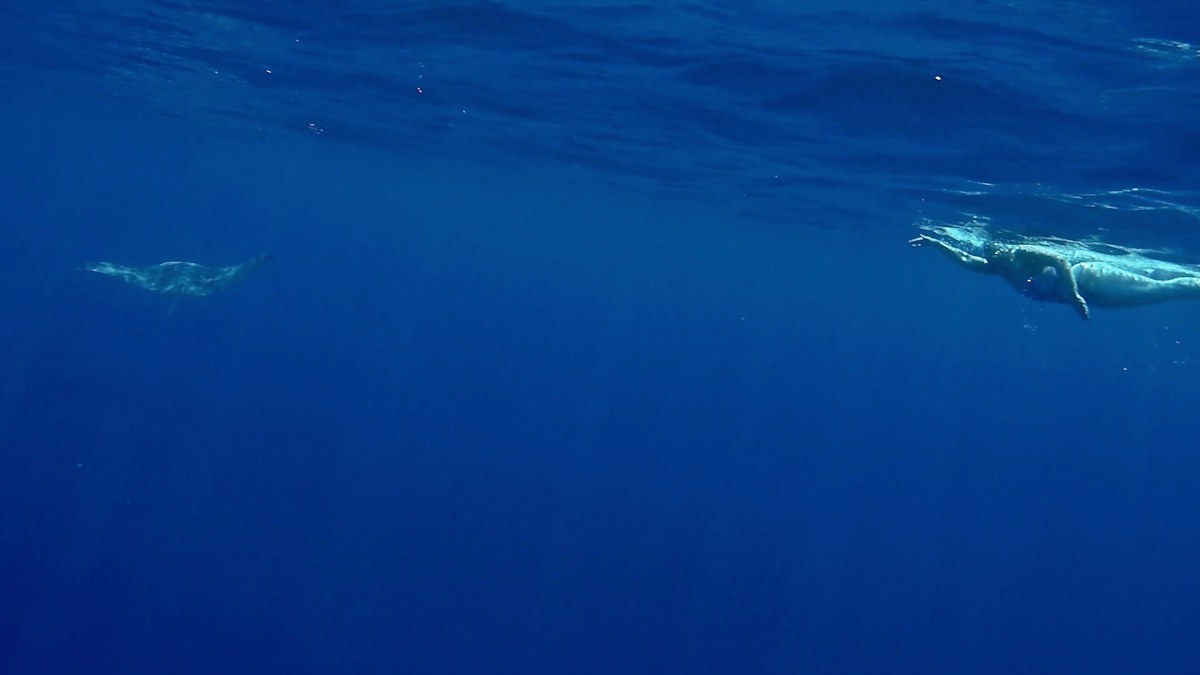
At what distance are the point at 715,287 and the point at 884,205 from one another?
3277 inches

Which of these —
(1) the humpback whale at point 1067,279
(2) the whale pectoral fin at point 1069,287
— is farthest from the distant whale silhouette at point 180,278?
(2) the whale pectoral fin at point 1069,287

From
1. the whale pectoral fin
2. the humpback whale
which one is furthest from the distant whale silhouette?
the whale pectoral fin

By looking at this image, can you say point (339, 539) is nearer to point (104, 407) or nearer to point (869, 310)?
point (104, 407)

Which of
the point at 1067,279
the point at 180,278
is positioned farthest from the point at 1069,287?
the point at 180,278

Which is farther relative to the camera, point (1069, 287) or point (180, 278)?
point (180, 278)

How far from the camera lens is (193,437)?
84.2 ft

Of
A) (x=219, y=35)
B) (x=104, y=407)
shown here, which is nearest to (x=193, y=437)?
(x=104, y=407)

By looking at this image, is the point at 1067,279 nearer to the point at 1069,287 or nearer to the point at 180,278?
the point at 1069,287

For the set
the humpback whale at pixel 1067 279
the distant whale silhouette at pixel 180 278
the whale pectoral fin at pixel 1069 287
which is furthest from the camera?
the distant whale silhouette at pixel 180 278

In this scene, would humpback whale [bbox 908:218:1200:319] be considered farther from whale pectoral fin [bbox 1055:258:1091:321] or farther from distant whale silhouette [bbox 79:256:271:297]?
distant whale silhouette [bbox 79:256:271:297]

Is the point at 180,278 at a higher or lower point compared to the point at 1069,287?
lower

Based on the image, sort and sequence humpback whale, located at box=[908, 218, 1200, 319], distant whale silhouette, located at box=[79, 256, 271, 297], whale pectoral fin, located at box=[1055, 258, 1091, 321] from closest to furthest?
whale pectoral fin, located at box=[1055, 258, 1091, 321], humpback whale, located at box=[908, 218, 1200, 319], distant whale silhouette, located at box=[79, 256, 271, 297]

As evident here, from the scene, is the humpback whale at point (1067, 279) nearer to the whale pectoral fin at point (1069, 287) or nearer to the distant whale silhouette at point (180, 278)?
the whale pectoral fin at point (1069, 287)

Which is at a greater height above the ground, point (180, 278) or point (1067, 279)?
point (1067, 279)
